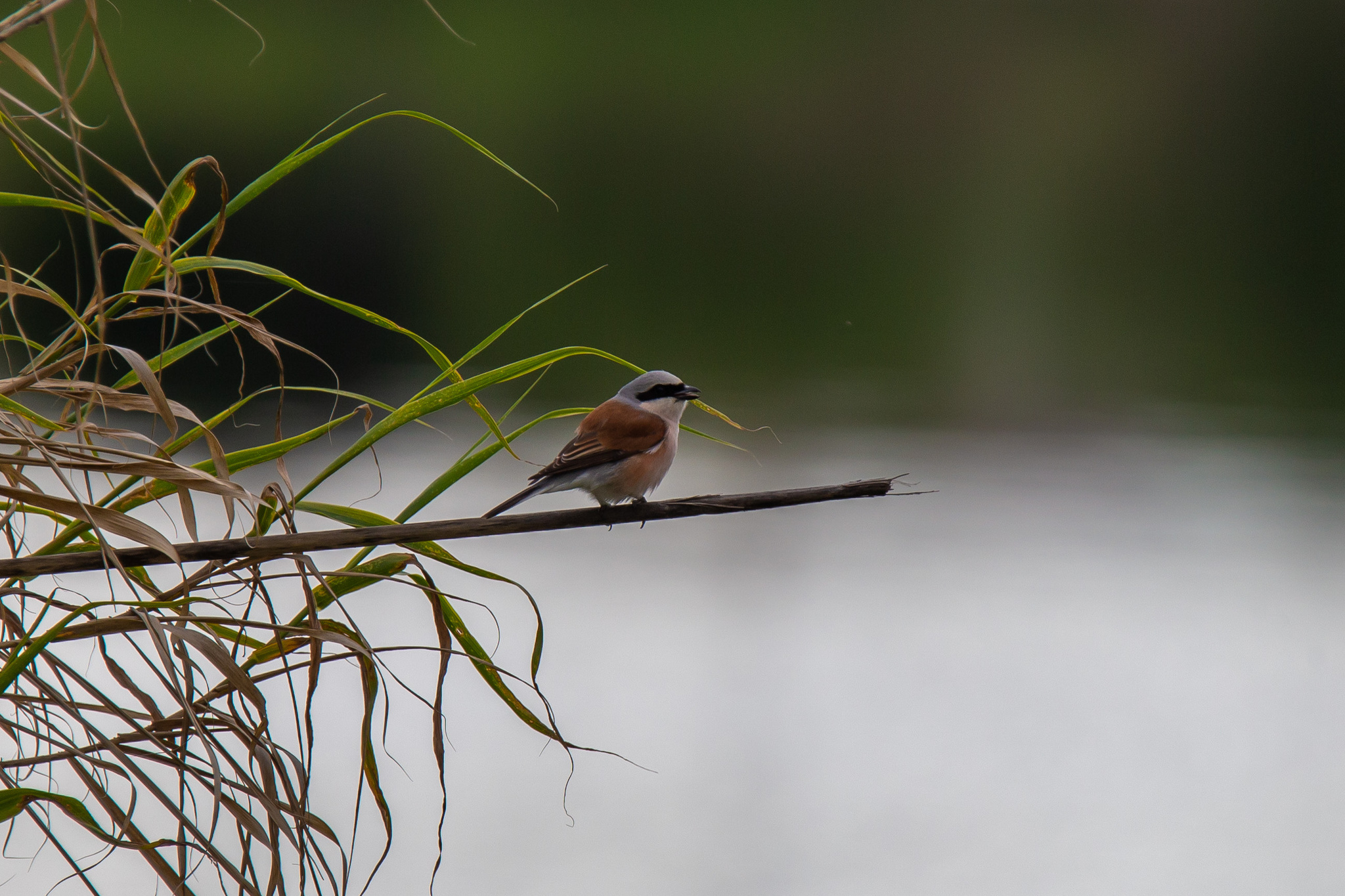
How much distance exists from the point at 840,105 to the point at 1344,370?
5851mm

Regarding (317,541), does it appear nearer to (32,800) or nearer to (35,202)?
(32,800)

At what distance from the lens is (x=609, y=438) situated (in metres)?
2.74

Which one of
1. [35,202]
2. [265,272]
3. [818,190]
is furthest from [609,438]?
[818,190]

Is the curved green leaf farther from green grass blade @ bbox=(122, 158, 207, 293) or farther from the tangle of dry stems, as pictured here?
green grass blade @ bbox=(122, 158, 207, 293)

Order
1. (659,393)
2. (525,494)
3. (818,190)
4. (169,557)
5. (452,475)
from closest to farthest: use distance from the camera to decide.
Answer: (169,557) → (452,475) → (525,494) → (659,393) → (818,190)

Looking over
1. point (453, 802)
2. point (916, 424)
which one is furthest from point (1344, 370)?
point (453, 802)

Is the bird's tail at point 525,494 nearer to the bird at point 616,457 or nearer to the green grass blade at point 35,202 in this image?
the bird at point 616,457

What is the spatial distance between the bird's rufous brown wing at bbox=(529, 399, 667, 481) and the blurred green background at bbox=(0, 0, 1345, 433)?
564 cm

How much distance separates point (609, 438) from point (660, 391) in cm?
37

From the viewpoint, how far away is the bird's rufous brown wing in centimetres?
268

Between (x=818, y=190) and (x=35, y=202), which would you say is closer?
(x=35, y=202)

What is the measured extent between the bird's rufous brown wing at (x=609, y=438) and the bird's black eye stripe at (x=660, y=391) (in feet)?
0.44

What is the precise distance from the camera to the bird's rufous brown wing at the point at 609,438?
2.68 metres

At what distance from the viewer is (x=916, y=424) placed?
9.46 m
